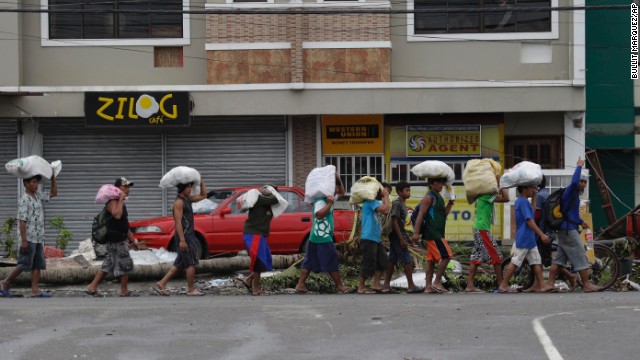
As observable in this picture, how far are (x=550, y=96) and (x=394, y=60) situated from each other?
363 centimetres

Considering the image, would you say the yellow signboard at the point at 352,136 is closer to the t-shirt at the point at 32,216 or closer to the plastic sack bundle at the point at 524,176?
the plastic sack bundle at the point at 524,176

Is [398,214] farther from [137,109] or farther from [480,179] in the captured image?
[137,109]

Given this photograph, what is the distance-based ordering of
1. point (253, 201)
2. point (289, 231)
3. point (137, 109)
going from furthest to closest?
point (137, 109)
point (289, 231)
point (253, 201)

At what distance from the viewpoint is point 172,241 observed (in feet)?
62.0

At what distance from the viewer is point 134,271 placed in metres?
15.7

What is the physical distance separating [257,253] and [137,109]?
10414 mm

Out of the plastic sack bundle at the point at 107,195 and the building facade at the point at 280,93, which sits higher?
the building facade at the point at 280,93

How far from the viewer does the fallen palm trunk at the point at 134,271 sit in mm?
15277

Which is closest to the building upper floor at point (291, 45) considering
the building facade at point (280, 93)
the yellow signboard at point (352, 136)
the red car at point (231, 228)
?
the building facade at point (280, 93)

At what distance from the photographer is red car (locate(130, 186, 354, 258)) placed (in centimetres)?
1902

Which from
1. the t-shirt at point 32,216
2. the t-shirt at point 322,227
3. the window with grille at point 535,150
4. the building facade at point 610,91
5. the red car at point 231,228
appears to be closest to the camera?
the t-shirt at point 32,216

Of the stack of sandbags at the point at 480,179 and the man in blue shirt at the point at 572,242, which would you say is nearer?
the man in blue shirt at the point at 572,242

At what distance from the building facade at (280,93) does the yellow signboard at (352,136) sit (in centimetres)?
3

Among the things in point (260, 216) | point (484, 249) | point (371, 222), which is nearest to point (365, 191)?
point (371, 222)
